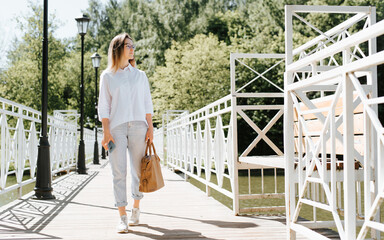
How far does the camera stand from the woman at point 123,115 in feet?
12.7

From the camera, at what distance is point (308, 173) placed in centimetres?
281

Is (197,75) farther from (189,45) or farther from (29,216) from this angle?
(29,216)

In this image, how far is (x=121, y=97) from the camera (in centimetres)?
389

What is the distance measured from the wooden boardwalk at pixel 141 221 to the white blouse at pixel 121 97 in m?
0.92

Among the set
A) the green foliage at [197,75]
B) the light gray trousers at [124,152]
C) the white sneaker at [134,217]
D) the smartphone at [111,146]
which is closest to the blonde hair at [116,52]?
the light gray trousers at [124,152]

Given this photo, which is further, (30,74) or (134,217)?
(30,74)

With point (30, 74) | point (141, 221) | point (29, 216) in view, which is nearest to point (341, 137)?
point (141, 221)

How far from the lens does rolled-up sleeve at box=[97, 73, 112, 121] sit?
12.8 ft

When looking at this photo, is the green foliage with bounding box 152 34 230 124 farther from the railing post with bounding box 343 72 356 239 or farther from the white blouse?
the railing post with bounding box 343 72 356 239

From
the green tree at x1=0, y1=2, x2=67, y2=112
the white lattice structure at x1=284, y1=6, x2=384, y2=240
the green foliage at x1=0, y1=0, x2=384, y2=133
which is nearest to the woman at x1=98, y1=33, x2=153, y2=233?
the white lattice structure at x1=284, y1=6, x2=384, y2=240

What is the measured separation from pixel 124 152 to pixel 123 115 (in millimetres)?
304

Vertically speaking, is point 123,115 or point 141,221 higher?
point 123,115

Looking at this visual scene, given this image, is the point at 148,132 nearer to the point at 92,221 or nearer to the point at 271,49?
the point at 92,221

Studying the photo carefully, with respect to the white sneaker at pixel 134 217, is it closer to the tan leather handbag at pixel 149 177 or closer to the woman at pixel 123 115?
the woman at pixel 123 115
